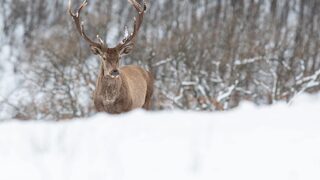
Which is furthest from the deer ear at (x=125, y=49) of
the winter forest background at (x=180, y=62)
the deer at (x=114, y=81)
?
the winter forest background at (x=180, y=62)

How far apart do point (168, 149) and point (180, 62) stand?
15653mm

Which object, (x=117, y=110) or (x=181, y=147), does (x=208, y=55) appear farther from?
(x=181, y=147)

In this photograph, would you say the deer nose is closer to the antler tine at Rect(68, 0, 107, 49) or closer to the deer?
the deer

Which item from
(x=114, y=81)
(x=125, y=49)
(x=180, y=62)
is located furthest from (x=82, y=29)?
(x=180, y=62)

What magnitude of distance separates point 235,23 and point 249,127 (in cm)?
1816

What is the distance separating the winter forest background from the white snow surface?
40.2 feet

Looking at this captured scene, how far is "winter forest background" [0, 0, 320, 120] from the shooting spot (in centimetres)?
1923

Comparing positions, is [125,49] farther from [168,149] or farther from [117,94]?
[168,149]

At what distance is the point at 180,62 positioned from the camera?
67.8ft

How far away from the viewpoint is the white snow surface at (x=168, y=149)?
4555 mm

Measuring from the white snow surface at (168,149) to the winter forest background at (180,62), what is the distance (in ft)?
40.2

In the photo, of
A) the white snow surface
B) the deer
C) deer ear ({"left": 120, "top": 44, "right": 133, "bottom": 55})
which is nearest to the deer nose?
the deer

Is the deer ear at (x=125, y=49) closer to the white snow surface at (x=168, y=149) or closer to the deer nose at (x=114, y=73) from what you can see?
the deer nose at (x=114, y=73)

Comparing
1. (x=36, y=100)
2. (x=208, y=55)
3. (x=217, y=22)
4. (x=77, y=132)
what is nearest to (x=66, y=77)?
(x=36, y=100)
